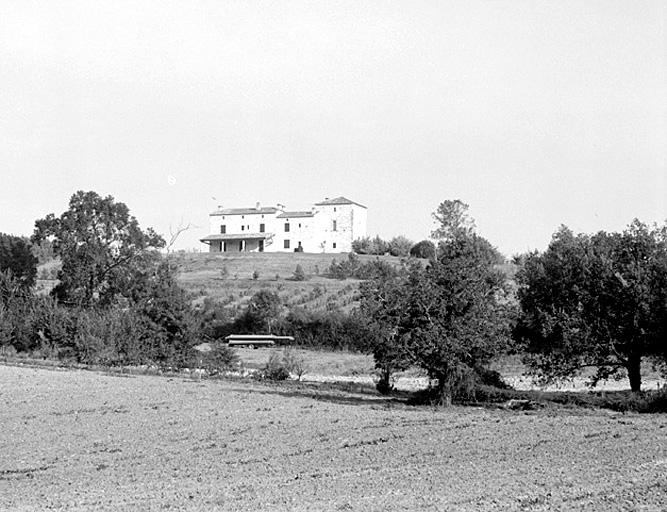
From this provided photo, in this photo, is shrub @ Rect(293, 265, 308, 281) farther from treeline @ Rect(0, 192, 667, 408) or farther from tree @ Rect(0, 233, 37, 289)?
treeline @ Rect(0, 192, 667, 408)

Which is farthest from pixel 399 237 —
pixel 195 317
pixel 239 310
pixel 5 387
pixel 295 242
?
pixel 5 387

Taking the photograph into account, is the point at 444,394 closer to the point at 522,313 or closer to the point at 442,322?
the point at 442,322

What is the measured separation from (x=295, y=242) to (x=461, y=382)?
3354 inches

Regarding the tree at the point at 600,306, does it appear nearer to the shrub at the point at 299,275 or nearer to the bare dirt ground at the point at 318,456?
the bare dirt ground at the point at 318,456

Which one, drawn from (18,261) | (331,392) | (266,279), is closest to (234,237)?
(266,279)

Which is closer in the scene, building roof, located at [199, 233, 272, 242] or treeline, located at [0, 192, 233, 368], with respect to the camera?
treeline, located at [0, 192, 233, 368]

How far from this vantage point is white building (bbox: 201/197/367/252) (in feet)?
380

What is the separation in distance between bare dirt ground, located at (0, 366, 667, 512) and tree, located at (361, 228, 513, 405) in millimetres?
1647

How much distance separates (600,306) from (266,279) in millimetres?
60228

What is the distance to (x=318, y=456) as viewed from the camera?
20.5m

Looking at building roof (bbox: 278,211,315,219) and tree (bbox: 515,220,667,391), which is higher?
building roof (bbox: 278,211,315,219)

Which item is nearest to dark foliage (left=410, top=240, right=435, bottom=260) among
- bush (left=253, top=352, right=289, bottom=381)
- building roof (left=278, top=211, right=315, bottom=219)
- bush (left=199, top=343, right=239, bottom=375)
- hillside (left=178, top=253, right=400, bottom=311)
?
hillside (left=178, top=253, right=400, bottom=311)

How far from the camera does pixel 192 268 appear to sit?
104250mm

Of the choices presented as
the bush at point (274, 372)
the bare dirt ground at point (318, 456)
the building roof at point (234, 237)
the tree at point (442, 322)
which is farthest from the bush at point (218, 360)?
the building roof at point (234, 237)
